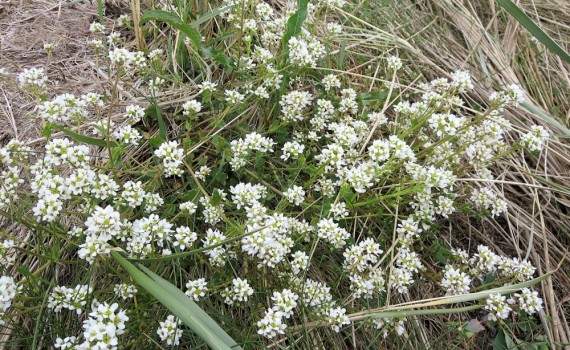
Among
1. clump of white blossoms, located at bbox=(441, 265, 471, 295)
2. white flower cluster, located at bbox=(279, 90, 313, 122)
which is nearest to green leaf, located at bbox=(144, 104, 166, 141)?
white flower cluster, located at bbox=(279, 90, 313, 122)

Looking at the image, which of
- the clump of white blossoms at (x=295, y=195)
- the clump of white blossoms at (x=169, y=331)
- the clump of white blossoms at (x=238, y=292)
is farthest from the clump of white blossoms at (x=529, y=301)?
the clump of white blossoms at (x=169, y=331)

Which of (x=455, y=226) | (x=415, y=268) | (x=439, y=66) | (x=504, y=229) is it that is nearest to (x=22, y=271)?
(x=415, y=268)

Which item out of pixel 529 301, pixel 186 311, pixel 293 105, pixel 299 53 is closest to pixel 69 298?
pixel 186 311

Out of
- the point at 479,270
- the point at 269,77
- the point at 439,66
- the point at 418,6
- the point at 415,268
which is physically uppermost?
the point at 418,6

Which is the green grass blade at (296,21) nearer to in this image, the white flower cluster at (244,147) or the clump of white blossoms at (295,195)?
the white flower cluster at (244,147)

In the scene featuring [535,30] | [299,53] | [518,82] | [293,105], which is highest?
[518,82]

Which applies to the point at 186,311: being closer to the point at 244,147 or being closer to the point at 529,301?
the point at 244,147

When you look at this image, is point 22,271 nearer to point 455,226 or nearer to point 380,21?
point 455,226
